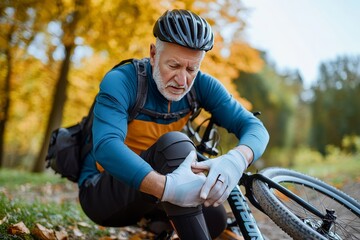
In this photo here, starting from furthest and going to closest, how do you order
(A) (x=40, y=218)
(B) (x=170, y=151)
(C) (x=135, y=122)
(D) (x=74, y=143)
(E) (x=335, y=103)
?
(E) (x=335, y=103) < (A) (x=40, y=218) < (D) (x=74, y=143) < (C) (x=135, y=122) < (B) (x=170, y=151)

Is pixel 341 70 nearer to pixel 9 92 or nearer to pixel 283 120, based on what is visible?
pixel 283 120

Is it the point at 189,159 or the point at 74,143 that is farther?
the point at 74,143

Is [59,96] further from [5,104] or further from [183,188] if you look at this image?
[183,188]

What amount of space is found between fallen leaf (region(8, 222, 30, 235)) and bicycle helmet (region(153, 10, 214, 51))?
1380mm

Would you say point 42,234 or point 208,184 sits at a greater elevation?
point 208,184

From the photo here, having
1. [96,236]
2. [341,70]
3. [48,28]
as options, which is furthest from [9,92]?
[341,70]

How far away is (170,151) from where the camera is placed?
2170 millimetres

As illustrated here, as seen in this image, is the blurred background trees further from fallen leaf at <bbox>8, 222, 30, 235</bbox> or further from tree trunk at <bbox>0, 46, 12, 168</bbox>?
fallen leaf at <bbox>8, 222, 30, 235</bbox>

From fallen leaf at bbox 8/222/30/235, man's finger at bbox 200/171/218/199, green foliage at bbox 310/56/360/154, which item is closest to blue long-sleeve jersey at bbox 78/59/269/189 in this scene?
man's finger at bbox 200/171/218/199

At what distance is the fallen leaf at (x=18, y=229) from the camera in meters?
2.48

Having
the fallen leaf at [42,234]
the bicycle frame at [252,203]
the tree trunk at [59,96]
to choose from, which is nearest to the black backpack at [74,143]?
the fallen leaf at [42,234]

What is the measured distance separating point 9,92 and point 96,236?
1102 centimetres

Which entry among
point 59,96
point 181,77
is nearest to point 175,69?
point 181,77

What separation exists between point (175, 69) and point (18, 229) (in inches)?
51.6
